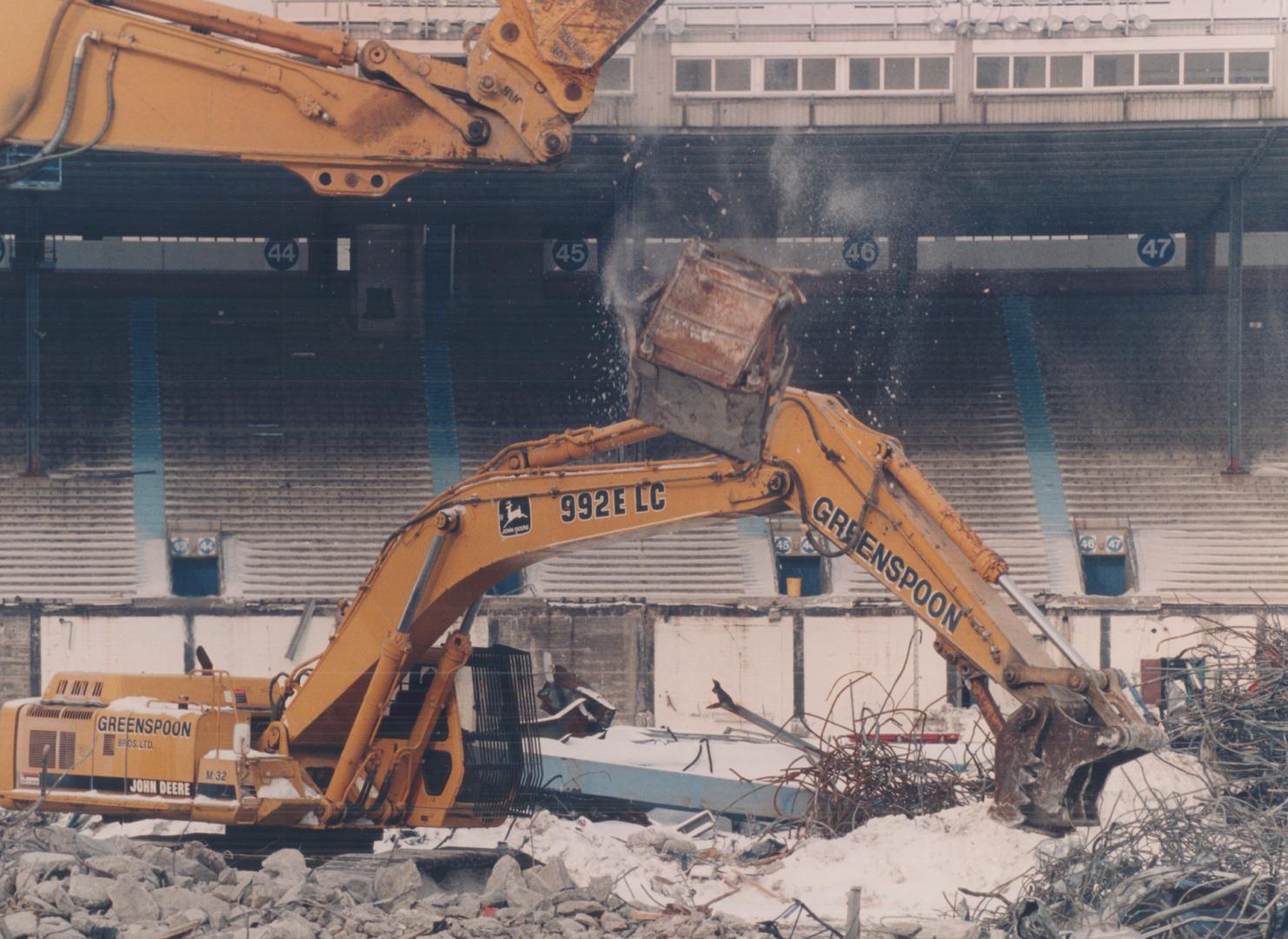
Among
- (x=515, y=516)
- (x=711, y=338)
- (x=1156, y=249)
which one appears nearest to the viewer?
(x=711, y=338)

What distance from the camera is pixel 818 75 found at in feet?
80.9

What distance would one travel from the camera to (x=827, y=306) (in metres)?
27.7

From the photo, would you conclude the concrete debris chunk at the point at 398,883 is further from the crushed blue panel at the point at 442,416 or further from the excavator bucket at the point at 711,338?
the crushed blue panel at the point at 442,416

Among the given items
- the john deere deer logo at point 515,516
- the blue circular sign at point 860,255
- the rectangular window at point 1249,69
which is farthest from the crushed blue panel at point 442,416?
the john deere deer logo at point 515,516

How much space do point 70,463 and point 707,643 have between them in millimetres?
9593

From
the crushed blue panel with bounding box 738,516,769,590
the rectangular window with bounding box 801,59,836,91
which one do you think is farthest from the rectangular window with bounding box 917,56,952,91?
the crushed blue panel with bounding box 738,516,769,590

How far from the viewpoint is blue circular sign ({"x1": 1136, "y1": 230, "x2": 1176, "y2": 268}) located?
2842cm

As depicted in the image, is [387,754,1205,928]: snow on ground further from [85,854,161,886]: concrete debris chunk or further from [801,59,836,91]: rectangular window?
[801,59,836,91]: rectangular window

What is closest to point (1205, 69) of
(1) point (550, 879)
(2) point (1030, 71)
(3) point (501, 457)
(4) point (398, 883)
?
(2) point (1030, 71)

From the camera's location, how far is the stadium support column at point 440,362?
24875mm

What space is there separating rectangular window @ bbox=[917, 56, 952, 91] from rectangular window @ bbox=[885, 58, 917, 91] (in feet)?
0.30

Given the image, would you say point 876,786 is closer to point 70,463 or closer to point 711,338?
point 711,338

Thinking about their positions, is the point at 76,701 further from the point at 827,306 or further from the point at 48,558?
the point at 827,306

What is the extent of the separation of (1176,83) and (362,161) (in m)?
17.7
